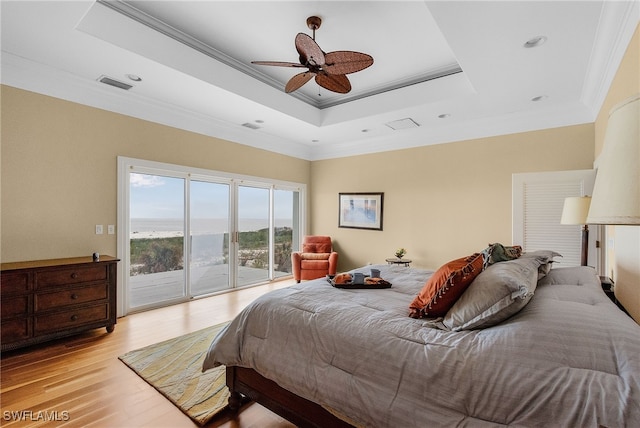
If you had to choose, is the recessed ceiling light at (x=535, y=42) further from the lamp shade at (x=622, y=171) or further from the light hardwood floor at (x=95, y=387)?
the light hardwood floor at (x=95, y=387)

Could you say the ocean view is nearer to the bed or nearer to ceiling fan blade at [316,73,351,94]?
the bed

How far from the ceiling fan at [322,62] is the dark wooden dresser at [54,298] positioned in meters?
2.78

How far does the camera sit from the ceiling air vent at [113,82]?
3.45 metres

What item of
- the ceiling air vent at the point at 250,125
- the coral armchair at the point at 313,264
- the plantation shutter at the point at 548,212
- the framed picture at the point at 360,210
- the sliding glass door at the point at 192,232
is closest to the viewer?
the plantation shutter at the point at 548,212

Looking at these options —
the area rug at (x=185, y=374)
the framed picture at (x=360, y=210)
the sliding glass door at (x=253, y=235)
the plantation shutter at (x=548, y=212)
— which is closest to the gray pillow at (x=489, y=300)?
the area rug at (x=185, y=374)

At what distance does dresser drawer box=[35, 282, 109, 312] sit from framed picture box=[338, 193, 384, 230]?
4136 millimetres

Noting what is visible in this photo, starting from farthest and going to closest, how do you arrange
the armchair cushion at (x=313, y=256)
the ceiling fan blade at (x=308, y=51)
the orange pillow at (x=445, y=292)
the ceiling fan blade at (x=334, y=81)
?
the armchair cushion at (x=313, y=256) → the ceiling fan blade at (x=334, y=81) → the ceiling fan blade at (x=308, y=51) → the orange pillow at (x=445, y=292)

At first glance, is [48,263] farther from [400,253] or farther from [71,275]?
[400,253]

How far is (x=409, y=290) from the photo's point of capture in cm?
237

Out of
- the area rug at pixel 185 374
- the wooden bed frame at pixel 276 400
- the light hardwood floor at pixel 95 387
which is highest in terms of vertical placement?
the wooden bed frame at pixel 276 400

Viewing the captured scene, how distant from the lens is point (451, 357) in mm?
1318

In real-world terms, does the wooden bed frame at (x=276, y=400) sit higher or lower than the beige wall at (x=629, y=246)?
lower

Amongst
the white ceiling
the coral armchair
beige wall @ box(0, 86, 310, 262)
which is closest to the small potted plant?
the coral armchair

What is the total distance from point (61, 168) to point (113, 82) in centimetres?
114
